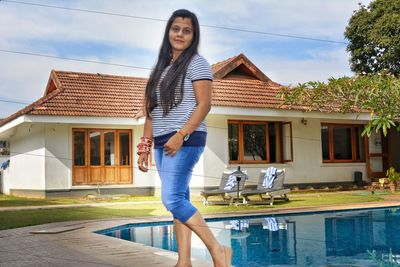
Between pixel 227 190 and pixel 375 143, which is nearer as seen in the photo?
pixel 227 190

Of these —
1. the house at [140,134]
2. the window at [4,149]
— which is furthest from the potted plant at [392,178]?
the window at [4,149]

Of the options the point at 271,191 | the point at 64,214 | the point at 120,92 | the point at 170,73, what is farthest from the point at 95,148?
the point at 170,73

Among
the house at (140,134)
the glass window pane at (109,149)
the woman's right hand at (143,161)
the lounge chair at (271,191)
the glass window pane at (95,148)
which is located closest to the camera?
the woman's right hand at (143,161)

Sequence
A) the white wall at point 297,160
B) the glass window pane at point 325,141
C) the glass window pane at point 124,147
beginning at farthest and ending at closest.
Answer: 1. the glass window pane at point 325,141
2. the glass window pane at point 124,147
3. the white wall at point 297,160

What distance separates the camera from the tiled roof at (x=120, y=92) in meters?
15.2

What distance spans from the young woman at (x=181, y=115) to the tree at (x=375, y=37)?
20.9 meters

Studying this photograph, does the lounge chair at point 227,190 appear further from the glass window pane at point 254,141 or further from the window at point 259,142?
the glass window pane at point 254,141

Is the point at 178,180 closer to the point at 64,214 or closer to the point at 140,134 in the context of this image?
the point at 64,214

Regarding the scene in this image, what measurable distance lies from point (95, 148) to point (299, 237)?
9.66m

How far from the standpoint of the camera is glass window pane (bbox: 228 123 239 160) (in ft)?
51.1

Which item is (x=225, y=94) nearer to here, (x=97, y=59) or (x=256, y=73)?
(x=256, y=73)

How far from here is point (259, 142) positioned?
53.1 ft

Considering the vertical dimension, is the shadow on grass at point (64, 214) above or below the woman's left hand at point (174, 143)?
below

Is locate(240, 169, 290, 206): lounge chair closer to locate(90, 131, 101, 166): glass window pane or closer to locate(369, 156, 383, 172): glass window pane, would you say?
locate(90, 131, 101, 166): glass window pane
